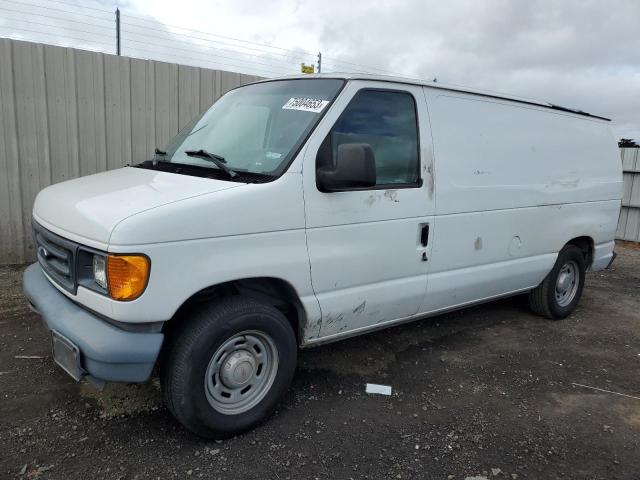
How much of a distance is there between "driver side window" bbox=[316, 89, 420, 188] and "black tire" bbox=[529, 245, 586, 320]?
239cm

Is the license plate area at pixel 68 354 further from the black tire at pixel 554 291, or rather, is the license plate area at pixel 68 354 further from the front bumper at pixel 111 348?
the black tire at pixel 554 291

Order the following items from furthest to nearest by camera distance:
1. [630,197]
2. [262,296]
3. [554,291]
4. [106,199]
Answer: [630,197]
[554,291]
[262,296]
[106,199]

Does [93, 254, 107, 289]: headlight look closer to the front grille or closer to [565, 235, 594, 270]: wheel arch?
the front grille

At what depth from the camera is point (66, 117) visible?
6.38 meters

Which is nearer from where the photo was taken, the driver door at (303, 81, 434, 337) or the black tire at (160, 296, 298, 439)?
the black tire at (160, 296, 298, 439)

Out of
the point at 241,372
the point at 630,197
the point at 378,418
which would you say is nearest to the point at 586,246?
the point at 378,418

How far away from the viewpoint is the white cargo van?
104 inches

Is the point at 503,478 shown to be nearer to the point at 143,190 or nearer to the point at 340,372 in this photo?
the point at 340,372

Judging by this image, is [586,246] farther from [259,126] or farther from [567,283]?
[259,126]

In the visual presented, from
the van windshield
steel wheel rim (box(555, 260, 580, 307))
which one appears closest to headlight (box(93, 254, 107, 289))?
the van windshield

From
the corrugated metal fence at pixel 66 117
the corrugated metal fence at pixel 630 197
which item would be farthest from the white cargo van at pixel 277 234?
the corrugated metal fence at pixel 630 197

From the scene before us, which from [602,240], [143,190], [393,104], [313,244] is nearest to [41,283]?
[143,190]

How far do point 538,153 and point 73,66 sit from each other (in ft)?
17.9

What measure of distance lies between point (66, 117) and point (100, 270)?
4587 millimetres
